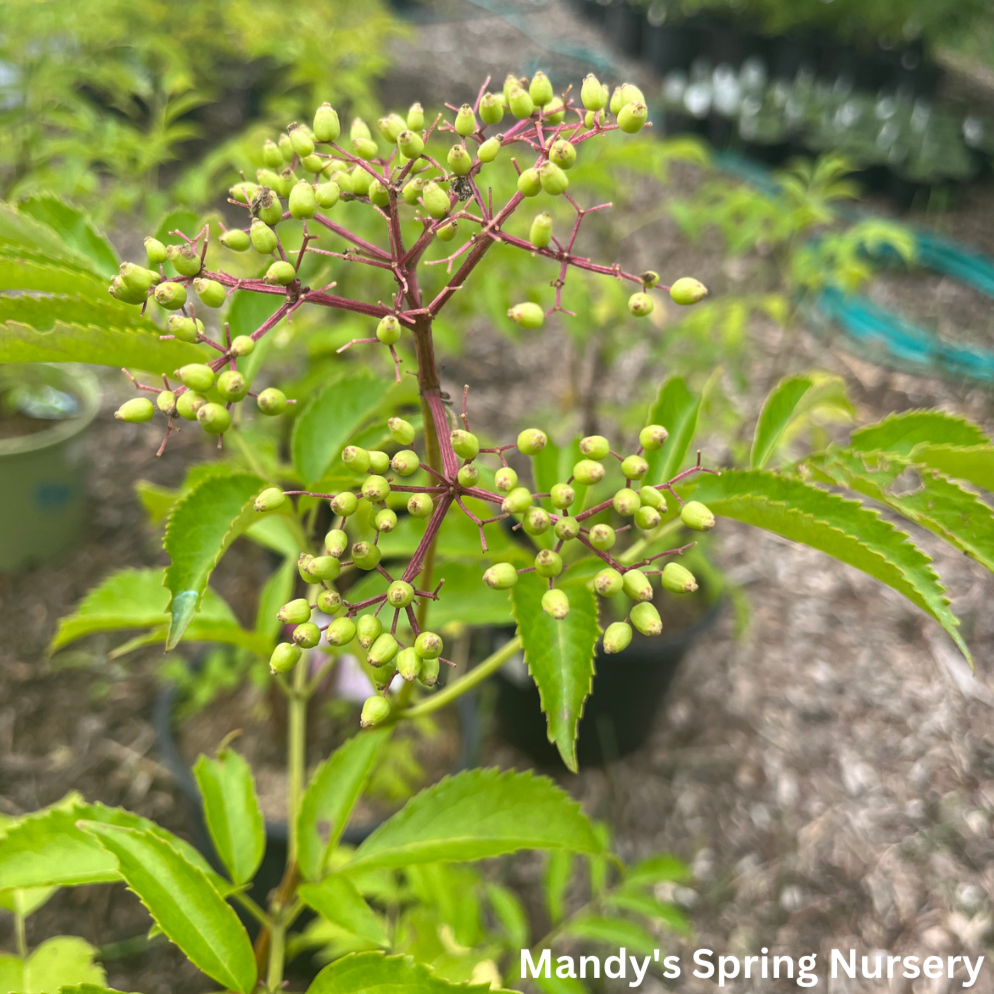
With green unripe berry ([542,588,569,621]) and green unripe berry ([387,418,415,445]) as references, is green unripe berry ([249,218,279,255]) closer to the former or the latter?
green unripe berry ([387,418,415,445])

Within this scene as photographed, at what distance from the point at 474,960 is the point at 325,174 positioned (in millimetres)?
1222

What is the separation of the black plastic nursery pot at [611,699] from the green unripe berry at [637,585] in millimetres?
1421

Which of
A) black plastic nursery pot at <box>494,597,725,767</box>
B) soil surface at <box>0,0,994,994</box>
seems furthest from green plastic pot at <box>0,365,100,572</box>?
black plastic nursery pot at <box>494,597,725,767</box>

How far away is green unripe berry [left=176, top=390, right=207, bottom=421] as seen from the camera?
76cm

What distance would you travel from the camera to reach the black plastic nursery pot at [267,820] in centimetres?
178

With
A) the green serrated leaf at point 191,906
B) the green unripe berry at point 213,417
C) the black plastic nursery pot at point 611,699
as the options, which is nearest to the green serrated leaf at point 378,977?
the green serrated leaf at point 191,906

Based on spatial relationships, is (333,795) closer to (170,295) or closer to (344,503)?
(344,503)

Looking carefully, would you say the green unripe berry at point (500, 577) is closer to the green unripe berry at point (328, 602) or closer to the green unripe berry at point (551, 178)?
the green unripe berry at point (328, 602)

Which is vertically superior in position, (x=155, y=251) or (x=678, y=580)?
(x=155, y=251)

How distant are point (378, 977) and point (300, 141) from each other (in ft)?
2.85

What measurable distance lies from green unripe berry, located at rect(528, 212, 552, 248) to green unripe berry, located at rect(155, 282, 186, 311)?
1.13 ft

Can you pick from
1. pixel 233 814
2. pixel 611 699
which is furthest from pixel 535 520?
pixel 611 699

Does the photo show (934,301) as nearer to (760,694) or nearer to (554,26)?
(760,694)

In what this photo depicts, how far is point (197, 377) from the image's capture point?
0.76m
